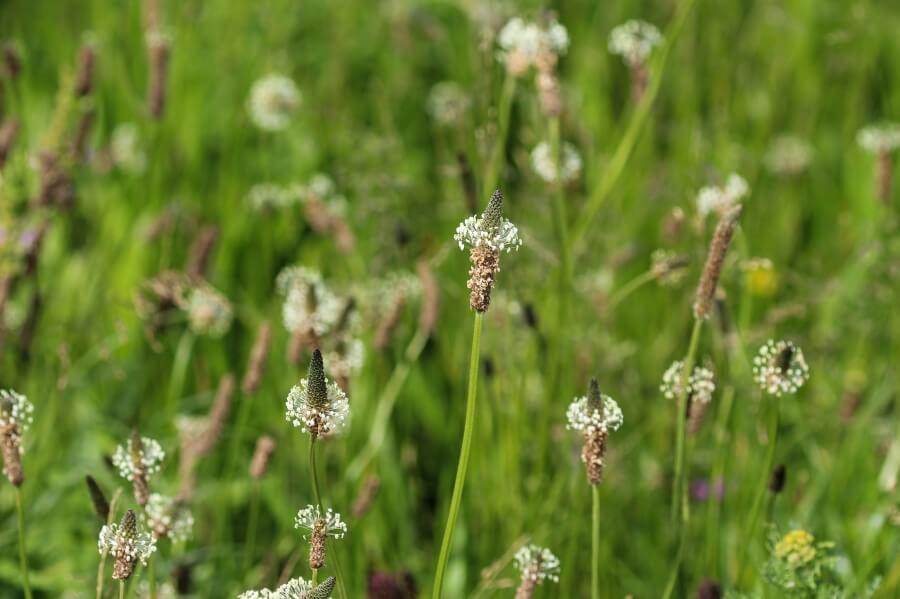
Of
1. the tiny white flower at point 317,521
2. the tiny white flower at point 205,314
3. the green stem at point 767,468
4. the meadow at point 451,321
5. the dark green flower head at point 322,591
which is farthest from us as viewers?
the tiny white flower at point 205,314

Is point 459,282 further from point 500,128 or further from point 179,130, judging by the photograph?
point 179,130

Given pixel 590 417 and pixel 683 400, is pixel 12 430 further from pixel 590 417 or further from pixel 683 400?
pixel 683 400

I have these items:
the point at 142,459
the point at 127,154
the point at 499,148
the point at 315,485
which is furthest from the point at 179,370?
the point at 315,485

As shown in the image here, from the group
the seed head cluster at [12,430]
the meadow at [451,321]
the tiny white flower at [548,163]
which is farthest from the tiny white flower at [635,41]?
the seed head cluster at [12,430]

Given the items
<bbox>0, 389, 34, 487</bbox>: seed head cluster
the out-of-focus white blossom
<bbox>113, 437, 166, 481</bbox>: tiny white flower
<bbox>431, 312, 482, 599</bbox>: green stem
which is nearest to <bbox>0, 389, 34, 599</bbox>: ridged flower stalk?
<bbox>0, 389, 34, 487</bbox>: seed head cluster

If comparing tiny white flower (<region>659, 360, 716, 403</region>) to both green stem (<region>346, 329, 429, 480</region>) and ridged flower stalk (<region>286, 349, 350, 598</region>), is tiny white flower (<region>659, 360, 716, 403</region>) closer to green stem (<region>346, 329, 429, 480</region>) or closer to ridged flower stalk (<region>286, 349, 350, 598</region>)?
ridged flower stalk (<region>286, 349, 350, 598</region>)

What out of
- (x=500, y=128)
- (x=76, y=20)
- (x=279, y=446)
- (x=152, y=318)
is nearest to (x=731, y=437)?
(x=500, y=128)

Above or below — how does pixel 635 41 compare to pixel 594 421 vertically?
above

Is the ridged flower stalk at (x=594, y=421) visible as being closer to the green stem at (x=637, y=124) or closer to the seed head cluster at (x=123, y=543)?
the seed head cluster at (x=123, y=543)
